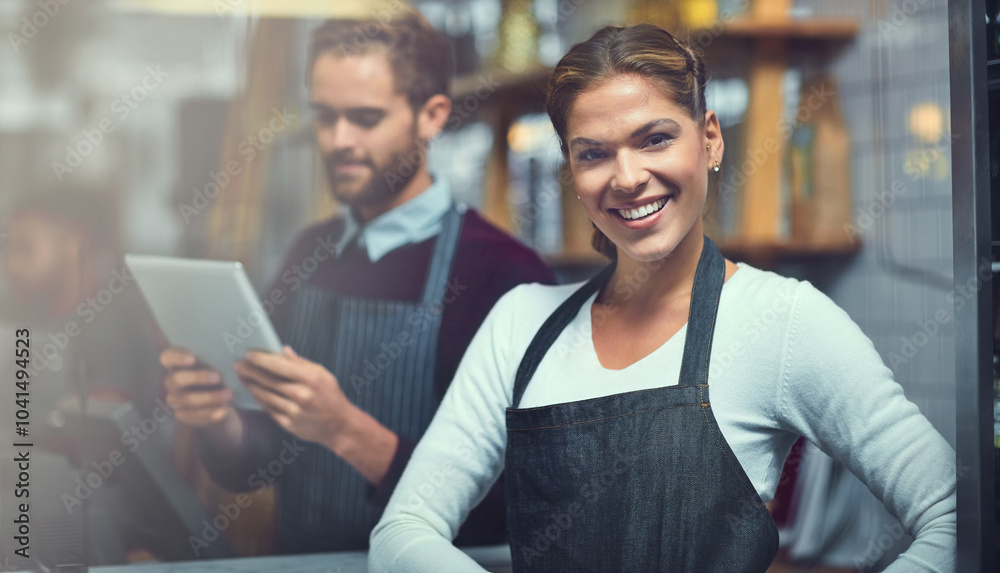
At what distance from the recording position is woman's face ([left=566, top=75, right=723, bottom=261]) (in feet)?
3.94

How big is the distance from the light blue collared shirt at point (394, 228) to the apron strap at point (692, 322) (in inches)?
17.5

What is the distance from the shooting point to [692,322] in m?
1.22

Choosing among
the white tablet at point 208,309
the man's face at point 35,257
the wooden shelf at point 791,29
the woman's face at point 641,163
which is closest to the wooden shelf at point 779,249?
the wooden shelf at point 791,29

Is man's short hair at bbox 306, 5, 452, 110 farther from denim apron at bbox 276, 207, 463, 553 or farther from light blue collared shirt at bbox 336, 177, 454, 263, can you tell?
denim apron at bbox 276, 207, 463, 553

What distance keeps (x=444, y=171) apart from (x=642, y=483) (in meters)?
0.83

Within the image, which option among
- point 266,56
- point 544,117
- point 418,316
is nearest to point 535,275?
point 418,316

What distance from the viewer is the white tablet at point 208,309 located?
1533 mm

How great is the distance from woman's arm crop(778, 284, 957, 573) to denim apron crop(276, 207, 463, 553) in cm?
76

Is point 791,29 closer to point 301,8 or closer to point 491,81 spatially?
point 491,81

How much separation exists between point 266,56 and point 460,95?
1.33ft

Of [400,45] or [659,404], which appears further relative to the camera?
[400,45]

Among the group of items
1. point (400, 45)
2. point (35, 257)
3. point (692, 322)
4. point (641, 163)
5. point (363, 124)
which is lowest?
point (692, 322)

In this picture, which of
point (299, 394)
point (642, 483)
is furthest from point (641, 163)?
point (299, 394)

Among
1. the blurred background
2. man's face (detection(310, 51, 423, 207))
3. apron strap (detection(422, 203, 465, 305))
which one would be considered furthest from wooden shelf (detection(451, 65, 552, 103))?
apron strap (detection(422, 203, 465, 305))
